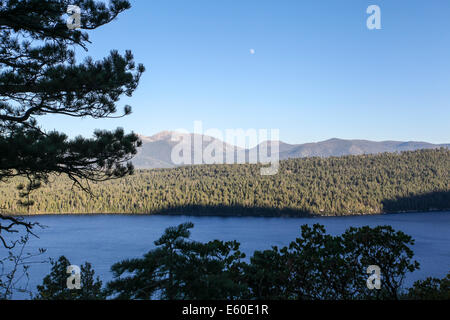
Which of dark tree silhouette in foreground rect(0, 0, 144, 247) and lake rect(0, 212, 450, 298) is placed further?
lake rect(0, 212, 450, 298)

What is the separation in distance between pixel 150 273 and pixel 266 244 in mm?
38382

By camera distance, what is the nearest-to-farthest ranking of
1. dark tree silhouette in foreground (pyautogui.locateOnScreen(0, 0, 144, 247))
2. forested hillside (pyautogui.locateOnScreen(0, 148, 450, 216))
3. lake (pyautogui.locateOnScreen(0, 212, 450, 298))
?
1. dark tree silhouette in foreground (pyautogui.locateOnScreen(0, 0, 144, 247))
2. lake (pyautogui.locateOnScreen(0, 212, 450, 298))
3. forested hillside (pyautogui.locateOnScreen(0, 148, 450, 216))

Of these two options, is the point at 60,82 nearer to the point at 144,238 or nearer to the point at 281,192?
the point at 144,238

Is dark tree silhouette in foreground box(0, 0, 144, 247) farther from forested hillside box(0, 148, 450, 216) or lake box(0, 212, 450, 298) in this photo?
forested hillside box(0, 148, 450, 216)

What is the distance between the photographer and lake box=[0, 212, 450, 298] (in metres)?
32.4

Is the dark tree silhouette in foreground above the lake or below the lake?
above

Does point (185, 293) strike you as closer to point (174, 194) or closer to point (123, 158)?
point (123, 158)

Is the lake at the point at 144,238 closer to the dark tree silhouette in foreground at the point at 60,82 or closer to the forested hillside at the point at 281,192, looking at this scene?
the forested hillside at the point at 281,192

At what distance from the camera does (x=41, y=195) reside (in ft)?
260

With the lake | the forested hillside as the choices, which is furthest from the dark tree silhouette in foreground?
the forested hillside

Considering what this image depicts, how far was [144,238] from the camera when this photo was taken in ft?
150

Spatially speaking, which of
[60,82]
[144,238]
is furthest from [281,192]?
[60,82]

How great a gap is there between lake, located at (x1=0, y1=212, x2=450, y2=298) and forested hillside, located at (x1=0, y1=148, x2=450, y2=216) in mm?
9776
